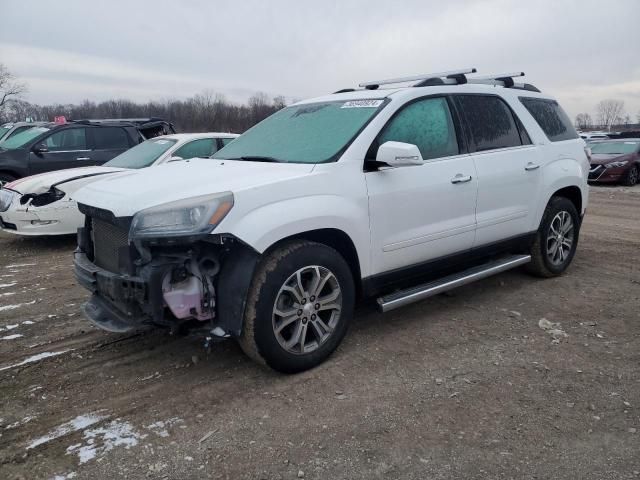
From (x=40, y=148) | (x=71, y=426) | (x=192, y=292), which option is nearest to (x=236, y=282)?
(x=192, y=292)

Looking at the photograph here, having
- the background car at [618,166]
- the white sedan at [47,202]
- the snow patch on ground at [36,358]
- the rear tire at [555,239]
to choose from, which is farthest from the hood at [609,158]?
the snow patch on ground at [36,358]

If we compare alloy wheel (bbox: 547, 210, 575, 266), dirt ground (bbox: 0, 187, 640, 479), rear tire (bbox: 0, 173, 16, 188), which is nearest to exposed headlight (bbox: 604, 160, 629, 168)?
alloy wheel (bbox: 547, 210, 575, 266)

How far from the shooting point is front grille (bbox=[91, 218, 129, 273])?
3328mm

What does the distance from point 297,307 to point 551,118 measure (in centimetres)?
364

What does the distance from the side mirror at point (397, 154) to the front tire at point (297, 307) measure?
0.73m

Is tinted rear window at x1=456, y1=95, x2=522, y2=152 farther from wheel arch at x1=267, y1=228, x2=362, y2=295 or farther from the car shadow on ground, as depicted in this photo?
the car shadow on ground

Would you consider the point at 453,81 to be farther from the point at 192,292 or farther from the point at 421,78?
the point at 192,292

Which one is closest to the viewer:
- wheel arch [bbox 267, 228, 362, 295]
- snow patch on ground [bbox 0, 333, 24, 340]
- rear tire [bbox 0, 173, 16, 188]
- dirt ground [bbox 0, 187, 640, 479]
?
dirt ground [bbox 0, 187, 640, 479]

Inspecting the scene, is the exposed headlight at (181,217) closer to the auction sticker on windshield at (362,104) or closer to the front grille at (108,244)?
the front grille at (108,244)

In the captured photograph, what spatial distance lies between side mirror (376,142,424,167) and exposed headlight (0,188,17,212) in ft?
18.8

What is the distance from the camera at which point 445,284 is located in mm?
4188

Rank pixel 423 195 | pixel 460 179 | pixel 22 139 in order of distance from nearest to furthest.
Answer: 1. pixel 423 195
2. pixel 460 179
3. pixel 22 139

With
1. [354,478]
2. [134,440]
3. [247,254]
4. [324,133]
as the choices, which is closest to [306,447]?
[354,478]

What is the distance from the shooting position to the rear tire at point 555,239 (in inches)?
207
